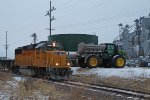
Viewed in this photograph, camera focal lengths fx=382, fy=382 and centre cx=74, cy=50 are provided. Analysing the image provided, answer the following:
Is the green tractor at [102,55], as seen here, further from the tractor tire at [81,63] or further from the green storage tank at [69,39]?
the green storage tank at [69,39]

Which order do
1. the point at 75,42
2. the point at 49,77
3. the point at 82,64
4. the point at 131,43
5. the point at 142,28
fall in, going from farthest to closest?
the point at 131,43 → the point at 142,28 → the point at 75,42 → the point at 82,64 → the point at 49,77

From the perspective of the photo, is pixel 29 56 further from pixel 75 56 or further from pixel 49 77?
pixel 75 56

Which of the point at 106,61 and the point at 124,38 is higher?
the point at 124,38

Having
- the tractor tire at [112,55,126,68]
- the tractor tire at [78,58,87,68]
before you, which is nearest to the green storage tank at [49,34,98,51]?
the tractor tire at [78,58,87,68]

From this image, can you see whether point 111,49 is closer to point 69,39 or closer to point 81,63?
point 81,63

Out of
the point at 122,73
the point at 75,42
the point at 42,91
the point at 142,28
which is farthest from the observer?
the point at 142,28

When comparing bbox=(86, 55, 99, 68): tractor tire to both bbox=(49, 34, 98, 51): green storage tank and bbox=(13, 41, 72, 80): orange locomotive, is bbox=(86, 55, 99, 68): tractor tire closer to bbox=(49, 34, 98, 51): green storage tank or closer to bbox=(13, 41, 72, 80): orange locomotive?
bbox=(13, 41, 72, 80): orange locomotive

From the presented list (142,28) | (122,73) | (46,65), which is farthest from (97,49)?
(142,28)

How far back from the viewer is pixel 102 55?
41031 millimetres

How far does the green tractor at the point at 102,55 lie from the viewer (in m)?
40.3

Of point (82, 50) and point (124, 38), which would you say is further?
point (124, 38)

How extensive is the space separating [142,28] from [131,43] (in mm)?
9262

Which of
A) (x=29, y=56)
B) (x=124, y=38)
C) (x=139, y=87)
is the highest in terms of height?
(x=124, y=38)

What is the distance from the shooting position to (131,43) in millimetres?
116625
